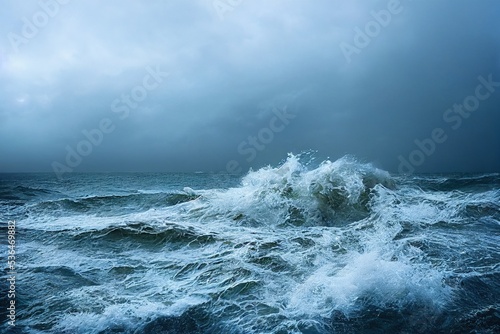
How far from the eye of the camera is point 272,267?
17.0 feet

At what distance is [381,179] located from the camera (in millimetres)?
12688

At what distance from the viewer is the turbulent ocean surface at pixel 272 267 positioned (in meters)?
3.50

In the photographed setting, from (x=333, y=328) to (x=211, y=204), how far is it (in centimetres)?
823

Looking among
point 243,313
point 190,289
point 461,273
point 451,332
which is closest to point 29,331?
point 190,289

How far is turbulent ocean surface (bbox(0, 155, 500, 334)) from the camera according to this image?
3502 millimetres
